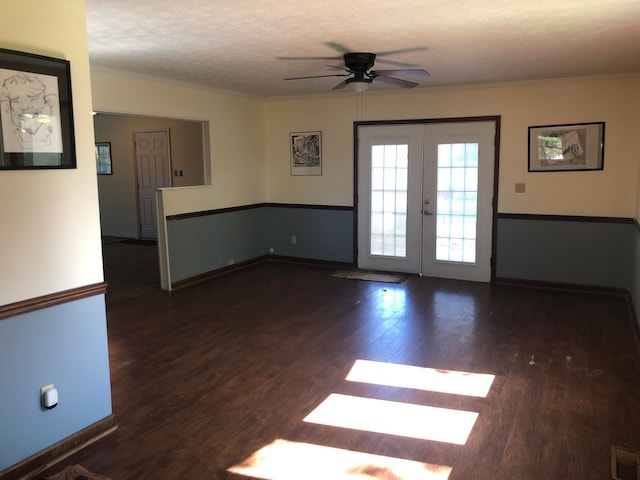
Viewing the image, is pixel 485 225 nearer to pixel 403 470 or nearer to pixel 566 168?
pixel 566 168

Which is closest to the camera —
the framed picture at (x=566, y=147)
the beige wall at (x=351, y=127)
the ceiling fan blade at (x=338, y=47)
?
the ceiling fan blade at (x=338, y=47)

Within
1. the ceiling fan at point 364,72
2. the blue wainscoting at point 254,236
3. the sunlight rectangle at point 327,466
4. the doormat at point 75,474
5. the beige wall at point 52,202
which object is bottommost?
the sunlight rectangle at point 327,466

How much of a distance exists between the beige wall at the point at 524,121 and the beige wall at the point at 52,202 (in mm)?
4516

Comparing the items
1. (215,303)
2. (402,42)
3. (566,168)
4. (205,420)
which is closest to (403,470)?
(205,420)

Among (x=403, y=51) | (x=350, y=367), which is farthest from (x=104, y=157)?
(x=350, y=367)

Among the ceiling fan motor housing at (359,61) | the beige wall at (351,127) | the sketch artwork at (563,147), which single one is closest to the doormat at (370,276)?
the beige wall at (351,127)

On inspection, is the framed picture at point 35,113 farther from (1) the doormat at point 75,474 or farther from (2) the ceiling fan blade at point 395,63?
(2) the ceiling fan blade at point 395,63

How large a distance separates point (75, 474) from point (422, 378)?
2.18 m

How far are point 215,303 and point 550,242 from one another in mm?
3787

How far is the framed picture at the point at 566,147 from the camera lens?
558cm

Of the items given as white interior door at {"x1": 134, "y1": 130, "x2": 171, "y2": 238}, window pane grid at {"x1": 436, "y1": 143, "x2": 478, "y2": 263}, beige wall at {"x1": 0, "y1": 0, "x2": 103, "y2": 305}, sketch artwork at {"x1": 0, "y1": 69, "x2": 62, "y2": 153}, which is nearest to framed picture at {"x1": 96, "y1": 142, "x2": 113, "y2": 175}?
white interior door at {"x1": 134, "y1": 130, "x2": 171, "y2": 238}

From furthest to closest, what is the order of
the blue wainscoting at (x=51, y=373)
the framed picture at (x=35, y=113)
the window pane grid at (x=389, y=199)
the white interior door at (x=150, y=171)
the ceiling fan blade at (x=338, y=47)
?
1. the white interior door at (x=150, y=171)
2. the window pane grid at (x=389, y=199)
3. the ceiling fan blade at (x=338, y=47)
4. the blue wainscoting at (x=51, y=373)
5. the framed picture at (x=35, y=113)

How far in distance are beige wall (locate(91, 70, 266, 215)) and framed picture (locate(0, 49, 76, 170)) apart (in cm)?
263

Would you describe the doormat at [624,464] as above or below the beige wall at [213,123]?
below
